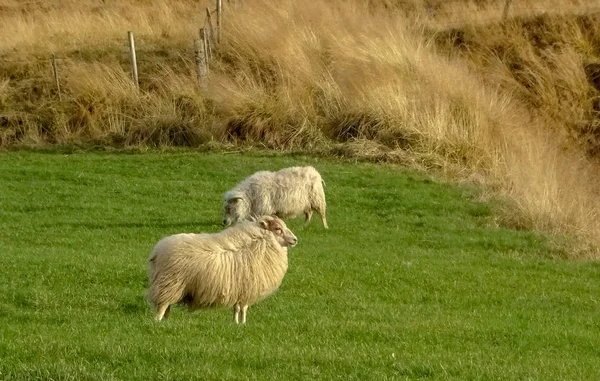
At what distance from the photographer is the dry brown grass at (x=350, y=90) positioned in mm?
23359

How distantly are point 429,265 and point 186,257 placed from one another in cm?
533

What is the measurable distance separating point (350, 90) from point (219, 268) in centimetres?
1488

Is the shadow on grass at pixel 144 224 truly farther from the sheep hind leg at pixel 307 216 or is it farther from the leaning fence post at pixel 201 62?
the leaning fence post at pixel 201 62

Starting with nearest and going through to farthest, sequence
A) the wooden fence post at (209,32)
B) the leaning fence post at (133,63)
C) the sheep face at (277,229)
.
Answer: the sheep face at (277,229) < the leaning fence post at (133,63) < the wooden fence post at (209,32)

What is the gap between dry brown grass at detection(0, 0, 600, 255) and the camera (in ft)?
76.6

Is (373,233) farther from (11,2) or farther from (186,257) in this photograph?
(11,2)

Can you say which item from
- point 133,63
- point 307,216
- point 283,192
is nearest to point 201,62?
point 133,63

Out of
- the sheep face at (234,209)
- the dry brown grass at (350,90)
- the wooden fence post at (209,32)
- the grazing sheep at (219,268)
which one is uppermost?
the grazing sheep at (219,268)

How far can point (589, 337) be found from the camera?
11.1 metres

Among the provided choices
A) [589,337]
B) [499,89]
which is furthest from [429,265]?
[499,89]

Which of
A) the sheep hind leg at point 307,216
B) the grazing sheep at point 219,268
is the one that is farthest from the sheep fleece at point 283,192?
the grazing sheep at point 219,268

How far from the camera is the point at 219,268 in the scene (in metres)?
10.6

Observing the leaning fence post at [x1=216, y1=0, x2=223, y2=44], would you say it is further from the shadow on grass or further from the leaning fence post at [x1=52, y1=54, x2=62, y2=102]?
the shadow on grass

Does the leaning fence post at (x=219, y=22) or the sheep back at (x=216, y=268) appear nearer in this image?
the sheep back at (x=216, y=268)
